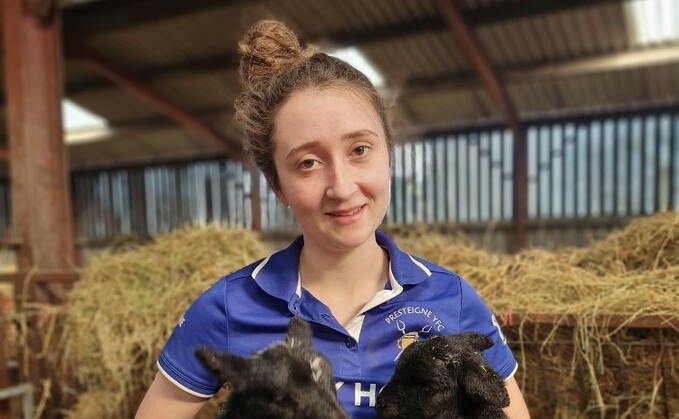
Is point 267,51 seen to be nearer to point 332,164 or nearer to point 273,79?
point 273,79

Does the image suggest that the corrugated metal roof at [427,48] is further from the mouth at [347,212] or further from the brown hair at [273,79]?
the mouth at [347,212]

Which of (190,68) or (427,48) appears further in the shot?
(190,68)

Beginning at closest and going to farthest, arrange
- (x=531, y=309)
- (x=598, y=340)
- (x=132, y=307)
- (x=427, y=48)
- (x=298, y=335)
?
(x=298, y=335)
(x=598, y=340)
(x=531, y=309)
(x=132, y=307)
(x=427, y=48)

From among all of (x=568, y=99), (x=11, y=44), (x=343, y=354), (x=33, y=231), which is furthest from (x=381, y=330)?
(x=568, y=99)

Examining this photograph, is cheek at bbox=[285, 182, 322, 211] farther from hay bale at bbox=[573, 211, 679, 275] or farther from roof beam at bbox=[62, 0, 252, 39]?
roof beam at bbox=[62, 0, 252, 39]

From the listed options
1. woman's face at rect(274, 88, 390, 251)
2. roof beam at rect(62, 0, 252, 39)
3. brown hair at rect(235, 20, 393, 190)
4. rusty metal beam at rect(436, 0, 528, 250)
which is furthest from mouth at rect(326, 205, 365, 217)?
roof beam at rect(62, 0, 252, 39)

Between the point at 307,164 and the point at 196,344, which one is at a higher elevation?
the point at 307,164

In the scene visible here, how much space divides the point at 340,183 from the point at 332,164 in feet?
0.20

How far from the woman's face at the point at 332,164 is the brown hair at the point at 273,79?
1.8 inches

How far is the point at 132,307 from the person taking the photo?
3.17 meters

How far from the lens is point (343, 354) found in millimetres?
1478

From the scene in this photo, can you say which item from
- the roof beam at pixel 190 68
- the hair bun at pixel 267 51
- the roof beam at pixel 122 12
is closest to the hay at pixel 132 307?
the hair bun at pixel 267 51

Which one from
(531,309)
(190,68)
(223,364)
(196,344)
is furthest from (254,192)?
(190,68)

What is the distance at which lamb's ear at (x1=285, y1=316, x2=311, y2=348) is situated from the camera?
1200mm
